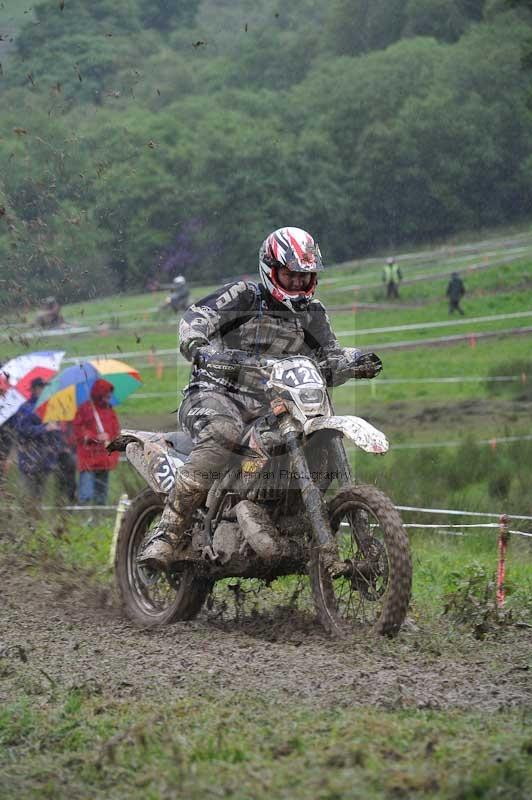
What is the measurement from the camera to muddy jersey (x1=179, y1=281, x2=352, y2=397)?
24.0 ft

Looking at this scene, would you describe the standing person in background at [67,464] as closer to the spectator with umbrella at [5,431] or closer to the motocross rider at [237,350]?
the spectator with umbrella at [5,431]

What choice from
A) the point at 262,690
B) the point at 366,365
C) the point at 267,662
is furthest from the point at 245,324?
the point at 262,690

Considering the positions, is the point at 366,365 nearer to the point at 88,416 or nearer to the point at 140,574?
the point at 140,574

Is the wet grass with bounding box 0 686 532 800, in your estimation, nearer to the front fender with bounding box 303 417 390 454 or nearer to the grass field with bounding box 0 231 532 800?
the grass field with bounding box 0 231 532 800

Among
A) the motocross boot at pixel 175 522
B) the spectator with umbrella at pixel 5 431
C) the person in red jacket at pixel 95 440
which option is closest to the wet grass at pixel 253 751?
the motocross boot at pixel 175 522

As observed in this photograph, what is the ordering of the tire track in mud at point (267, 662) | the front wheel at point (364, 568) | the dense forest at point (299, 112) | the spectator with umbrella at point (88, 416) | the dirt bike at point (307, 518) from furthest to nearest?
1. the dense forest at point (299, 112)
2. the spectator with umbrella at point (88, 416)
3. the dirt bike at point (307, 518)
4. the front wheel at point (364, 568)
5. the tire track in mud at point (267, 662)

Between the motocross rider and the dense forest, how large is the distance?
38.4ft

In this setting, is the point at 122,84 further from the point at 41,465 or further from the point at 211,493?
the point at 211,493

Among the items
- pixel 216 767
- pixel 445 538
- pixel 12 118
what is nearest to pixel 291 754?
pixel 216 767

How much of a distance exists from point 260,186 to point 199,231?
2964mm

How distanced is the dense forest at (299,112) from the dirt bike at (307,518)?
12.0 meters

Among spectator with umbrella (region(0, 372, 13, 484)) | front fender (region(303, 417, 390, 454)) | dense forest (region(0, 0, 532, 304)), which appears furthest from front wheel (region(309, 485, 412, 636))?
dense forest (region(0, 0, 532, 304))

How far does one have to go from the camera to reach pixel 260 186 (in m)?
30.2

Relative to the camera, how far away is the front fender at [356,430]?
6504mm
